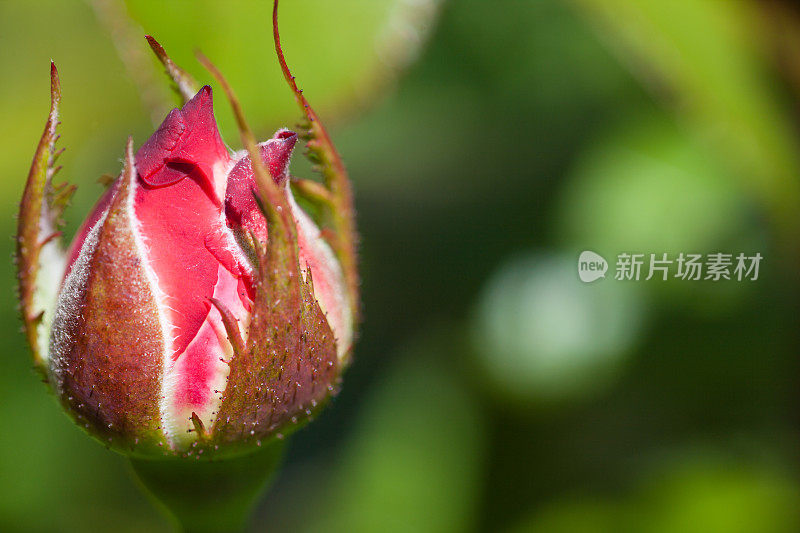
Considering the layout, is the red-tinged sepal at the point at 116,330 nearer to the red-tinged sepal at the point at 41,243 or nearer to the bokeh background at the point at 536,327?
the red-tinged sepal at the point at 41,243

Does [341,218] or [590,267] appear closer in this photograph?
[341,218]

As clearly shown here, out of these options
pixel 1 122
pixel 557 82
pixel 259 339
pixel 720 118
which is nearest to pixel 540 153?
pixel 557 82

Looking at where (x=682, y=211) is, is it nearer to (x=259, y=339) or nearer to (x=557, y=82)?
(x=557, y=82)

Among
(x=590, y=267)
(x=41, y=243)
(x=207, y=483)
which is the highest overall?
(x=590, y=267)

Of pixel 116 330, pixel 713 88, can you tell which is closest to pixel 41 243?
pixel 116 330

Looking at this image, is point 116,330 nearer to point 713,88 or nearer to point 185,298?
point 185,298

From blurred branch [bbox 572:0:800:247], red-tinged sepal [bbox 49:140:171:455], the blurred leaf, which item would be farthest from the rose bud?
the blurred leaf

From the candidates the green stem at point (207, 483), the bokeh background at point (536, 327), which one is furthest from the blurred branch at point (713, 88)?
the green stem at point (207, 483)
